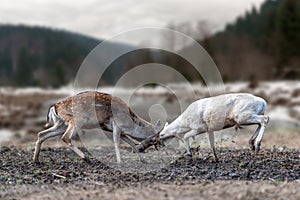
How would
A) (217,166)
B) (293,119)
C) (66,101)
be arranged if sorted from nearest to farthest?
(217,166)
(66,101)
(293,119)

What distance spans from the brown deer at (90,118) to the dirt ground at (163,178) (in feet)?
2.19

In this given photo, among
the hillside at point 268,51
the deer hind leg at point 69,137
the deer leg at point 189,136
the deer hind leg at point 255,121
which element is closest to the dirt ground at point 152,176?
A: the deer leg at point 189,136

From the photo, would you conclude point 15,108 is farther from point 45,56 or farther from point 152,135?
point 45,56

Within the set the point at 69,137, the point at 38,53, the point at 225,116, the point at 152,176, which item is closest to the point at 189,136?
the point at 225,116

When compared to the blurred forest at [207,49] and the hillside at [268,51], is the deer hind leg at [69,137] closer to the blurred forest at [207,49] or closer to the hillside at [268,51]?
the blurred forest at [207,49]

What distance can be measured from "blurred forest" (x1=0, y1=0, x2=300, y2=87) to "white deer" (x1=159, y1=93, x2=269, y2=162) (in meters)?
18.0

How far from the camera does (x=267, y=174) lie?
35.3 ft

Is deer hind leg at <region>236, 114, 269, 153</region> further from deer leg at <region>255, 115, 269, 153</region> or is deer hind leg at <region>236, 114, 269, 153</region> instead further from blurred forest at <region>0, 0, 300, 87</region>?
blurred forest at <region>0, 0, 300, 87</region>

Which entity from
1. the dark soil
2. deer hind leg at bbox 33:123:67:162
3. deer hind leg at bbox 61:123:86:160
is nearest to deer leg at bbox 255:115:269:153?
the dark soil

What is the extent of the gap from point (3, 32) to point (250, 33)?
6269 cm

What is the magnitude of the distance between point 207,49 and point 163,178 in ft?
197

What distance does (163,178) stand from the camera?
34.4 feet

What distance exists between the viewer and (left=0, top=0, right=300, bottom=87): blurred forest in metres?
65.6

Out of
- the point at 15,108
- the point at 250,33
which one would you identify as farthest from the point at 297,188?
the point at 250,33
